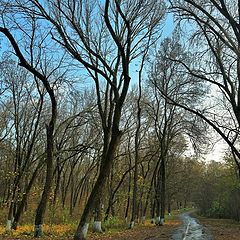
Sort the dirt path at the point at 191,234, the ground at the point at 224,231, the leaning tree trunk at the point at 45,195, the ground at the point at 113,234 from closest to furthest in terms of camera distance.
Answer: the leaning tree trunk at the point at 45,195
the ground at the point at 113,234
the dirt path at the point at 191,234
the ground at the point at 224,231

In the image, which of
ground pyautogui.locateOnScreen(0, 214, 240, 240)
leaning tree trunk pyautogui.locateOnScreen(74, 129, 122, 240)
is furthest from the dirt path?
leaning tree trunk pyautogui.locateOnScreen(74, 129, 122, 240)

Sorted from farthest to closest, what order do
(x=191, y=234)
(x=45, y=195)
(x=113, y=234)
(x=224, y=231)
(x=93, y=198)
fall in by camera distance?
(x=224, y=231) < (x=191, y=234) < (x=113, y=234) < (x=45, y=195) < (x=93, y=198)

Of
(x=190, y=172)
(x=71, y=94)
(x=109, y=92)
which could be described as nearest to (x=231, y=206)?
(x=190, y=172)

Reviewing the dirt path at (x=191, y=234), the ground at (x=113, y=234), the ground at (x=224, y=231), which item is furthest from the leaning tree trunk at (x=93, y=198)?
the ground at (x=224, y=231)

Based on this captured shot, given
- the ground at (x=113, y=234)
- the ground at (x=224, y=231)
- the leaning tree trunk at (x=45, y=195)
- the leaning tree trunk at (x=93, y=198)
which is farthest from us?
the ground at (x=224, y=231)

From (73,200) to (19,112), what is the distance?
2133 cm

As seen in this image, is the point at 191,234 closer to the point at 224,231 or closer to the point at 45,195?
the point at 224,231

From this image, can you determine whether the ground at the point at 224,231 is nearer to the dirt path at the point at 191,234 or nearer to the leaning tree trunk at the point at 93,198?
the dirt path at the point at 191,234

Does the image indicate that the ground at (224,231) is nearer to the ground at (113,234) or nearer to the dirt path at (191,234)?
the ground at (113,234)

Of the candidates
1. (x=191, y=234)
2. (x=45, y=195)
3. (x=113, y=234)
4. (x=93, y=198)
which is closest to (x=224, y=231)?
(x=191, y=234)

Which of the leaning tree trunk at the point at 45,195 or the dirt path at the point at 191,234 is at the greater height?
the leaning tree trunk at the point at 45,195

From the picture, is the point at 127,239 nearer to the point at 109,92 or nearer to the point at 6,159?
the point at 109,92

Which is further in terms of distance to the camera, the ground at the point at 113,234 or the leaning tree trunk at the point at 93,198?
the ground at the point at 113,234

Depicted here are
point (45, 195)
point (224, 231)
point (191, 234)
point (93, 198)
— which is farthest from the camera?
point (224, 231)
